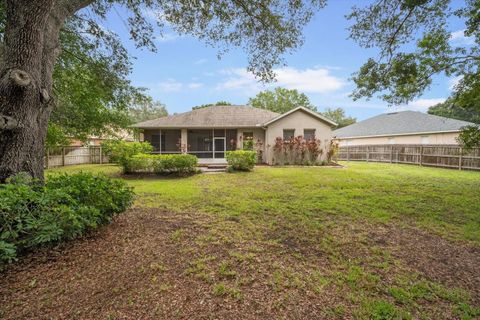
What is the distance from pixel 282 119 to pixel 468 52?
10155 millimetres

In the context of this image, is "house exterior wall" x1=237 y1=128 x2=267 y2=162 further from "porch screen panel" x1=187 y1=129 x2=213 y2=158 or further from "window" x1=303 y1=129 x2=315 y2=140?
"window" x1=303 y1=129 x2=315 y2=140

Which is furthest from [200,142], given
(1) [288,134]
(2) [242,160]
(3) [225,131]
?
(1) [288,134]

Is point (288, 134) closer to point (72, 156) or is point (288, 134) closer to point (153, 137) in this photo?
point (153, 137)

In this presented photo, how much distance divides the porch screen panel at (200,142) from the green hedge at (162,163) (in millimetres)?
6300

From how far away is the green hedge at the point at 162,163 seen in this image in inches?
442

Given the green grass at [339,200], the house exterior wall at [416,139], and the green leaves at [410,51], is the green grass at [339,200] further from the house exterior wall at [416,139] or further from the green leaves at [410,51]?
the house exterior wall at [416,139]

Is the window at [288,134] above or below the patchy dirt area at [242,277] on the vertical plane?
above

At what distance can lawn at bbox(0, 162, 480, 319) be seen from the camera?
2295 millimetres

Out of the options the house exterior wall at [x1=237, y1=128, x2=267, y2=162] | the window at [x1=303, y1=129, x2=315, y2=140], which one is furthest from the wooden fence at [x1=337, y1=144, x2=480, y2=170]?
the house exterior wall at [x1=237, y1=128, x2=267, y2=162]

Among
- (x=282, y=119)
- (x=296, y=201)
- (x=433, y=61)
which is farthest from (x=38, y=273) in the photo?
(x=282, y=119)

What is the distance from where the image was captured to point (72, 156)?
59.5 ft

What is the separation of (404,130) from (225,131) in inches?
721

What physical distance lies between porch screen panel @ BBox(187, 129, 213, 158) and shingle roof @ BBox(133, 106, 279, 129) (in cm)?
93

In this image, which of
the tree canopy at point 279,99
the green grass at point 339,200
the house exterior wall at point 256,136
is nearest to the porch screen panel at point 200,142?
the house exterior wall at point 256,136
